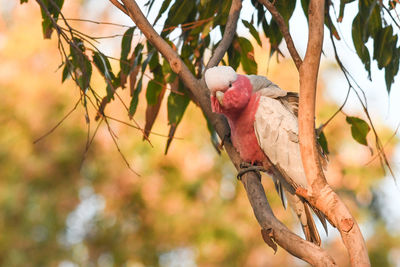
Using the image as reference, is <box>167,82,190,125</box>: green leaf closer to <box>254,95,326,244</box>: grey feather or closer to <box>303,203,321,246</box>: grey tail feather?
<box>254,95,326,244</box>: grey feather

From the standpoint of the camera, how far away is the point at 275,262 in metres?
5.84

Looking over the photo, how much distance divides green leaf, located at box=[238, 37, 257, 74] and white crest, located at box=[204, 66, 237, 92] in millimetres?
263

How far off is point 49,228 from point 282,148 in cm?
441

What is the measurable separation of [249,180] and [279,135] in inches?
10.8

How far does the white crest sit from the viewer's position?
6.15ft

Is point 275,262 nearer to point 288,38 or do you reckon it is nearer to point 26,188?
point 26,188

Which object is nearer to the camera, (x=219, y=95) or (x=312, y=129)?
(x=312, y=129)

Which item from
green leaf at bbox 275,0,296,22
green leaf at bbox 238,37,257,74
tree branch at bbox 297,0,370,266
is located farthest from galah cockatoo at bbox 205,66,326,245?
tree branch at bbox 297,0,370,266

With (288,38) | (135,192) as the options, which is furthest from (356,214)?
(288,38)

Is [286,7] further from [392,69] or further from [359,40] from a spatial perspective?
[392,69]

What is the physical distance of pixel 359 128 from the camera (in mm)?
2061

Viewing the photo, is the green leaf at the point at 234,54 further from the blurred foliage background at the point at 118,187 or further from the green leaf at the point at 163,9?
the blurred foliage background at the point at 118,187

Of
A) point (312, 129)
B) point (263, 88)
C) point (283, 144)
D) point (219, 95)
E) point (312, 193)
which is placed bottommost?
point (312, 193)

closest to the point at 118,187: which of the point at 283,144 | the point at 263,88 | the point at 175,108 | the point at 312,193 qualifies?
the point at 175,108
